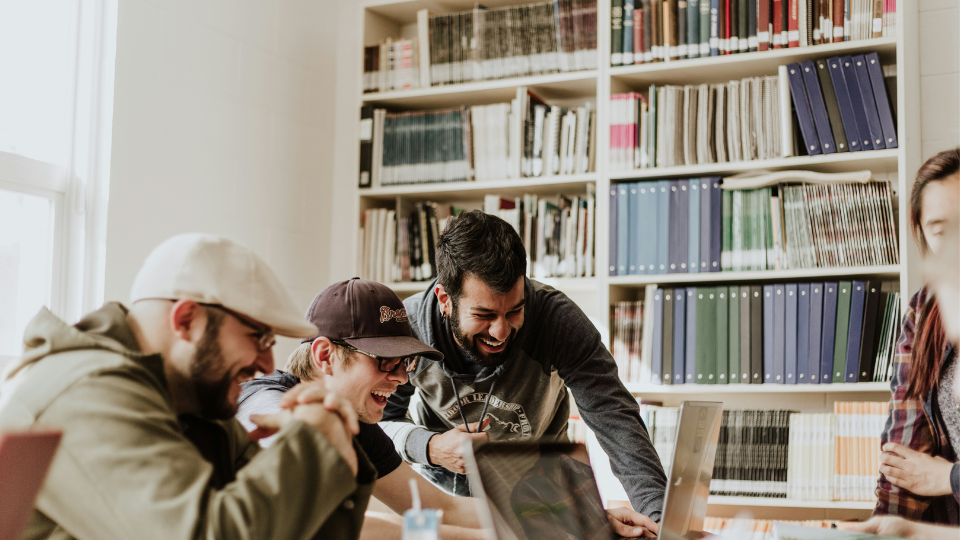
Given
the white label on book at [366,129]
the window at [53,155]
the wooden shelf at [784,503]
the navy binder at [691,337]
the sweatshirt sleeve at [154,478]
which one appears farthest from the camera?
the white label on book at [366,129]

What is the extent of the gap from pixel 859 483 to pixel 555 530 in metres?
1.79

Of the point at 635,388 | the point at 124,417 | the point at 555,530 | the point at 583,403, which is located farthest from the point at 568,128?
the point at 124,417

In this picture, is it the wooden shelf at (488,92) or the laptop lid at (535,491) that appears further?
the wooden shelf at (488,92)

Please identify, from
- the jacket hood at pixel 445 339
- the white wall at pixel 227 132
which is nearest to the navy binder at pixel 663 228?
the jacket hood at pixel 445 339

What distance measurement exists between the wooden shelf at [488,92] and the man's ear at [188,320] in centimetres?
232

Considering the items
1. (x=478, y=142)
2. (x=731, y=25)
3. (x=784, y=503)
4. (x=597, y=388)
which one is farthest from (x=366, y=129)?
(x=784, y=503)

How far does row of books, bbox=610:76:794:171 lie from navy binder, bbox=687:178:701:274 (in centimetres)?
9

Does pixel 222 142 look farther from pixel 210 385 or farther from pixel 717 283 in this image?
pixel 210 385

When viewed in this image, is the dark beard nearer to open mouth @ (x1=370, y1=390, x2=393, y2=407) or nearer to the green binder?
open mouth @ (x1=370, y1=390, x2=393, y2=407)

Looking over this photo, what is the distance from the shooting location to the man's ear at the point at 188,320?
1.02 m

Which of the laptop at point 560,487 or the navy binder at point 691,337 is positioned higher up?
the navy binder at point 691,337

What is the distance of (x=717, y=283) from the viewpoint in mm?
3020

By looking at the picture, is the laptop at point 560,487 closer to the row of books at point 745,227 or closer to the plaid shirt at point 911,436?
the plaid shirt at point 911,436

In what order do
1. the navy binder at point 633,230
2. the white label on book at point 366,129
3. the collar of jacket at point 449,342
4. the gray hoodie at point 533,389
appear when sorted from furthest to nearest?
the white label on book at point 366,129 < the navy binder at point 633,230 < the collar of jacket at point 449,342 < the gray hoodie at point 533,389
